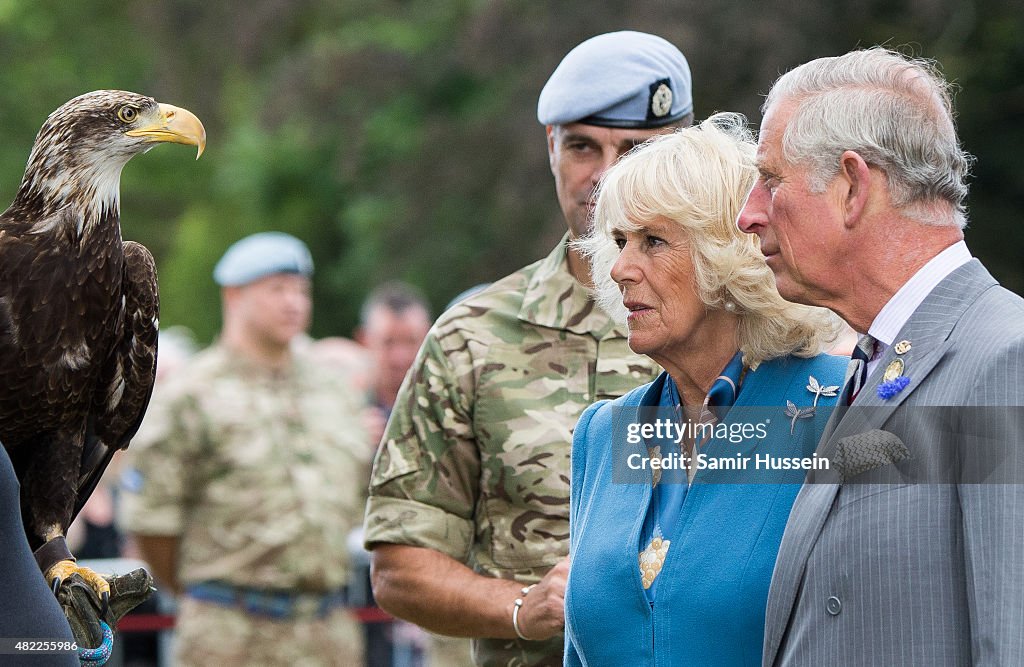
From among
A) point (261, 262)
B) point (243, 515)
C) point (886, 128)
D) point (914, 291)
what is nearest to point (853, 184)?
point (886, 128)

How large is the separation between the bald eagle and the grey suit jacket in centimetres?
173

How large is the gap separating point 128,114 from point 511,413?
117 centimetres

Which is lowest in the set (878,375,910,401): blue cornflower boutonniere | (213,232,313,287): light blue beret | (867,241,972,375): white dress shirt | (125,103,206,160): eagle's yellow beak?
(878,375,910,401): blue cornflower boutonniere

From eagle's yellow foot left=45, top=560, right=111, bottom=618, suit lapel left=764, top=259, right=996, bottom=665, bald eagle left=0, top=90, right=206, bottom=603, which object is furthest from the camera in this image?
bald eagle left=0, top=90, right=206, bottom=603

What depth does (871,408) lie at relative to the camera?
2.39 metres

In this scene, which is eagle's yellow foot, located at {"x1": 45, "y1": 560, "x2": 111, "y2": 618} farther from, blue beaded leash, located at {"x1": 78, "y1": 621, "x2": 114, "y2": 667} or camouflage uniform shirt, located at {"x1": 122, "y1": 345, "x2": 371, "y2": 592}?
camouflage uniform shirt, located at {"x1": 122, "y1": 345, "x2": 371, "y2": 592}

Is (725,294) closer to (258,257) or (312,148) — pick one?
(258,257)

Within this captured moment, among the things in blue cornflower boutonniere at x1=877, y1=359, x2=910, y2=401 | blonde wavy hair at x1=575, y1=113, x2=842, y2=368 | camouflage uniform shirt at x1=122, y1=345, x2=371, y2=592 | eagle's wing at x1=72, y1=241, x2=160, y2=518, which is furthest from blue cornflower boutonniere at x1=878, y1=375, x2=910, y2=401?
camouflage uniform shirt at x1=122, y1=345, x2=371, y2=592

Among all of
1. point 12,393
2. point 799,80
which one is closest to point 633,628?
point 799,80

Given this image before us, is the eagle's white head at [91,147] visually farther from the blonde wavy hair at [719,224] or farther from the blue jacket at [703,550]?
the blue jacket at [703,550]

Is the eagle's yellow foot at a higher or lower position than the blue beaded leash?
higher

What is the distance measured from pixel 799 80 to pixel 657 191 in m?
0.46

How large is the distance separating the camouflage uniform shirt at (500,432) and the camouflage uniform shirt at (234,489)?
2829 mm

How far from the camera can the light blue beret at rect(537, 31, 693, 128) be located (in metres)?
3.66
